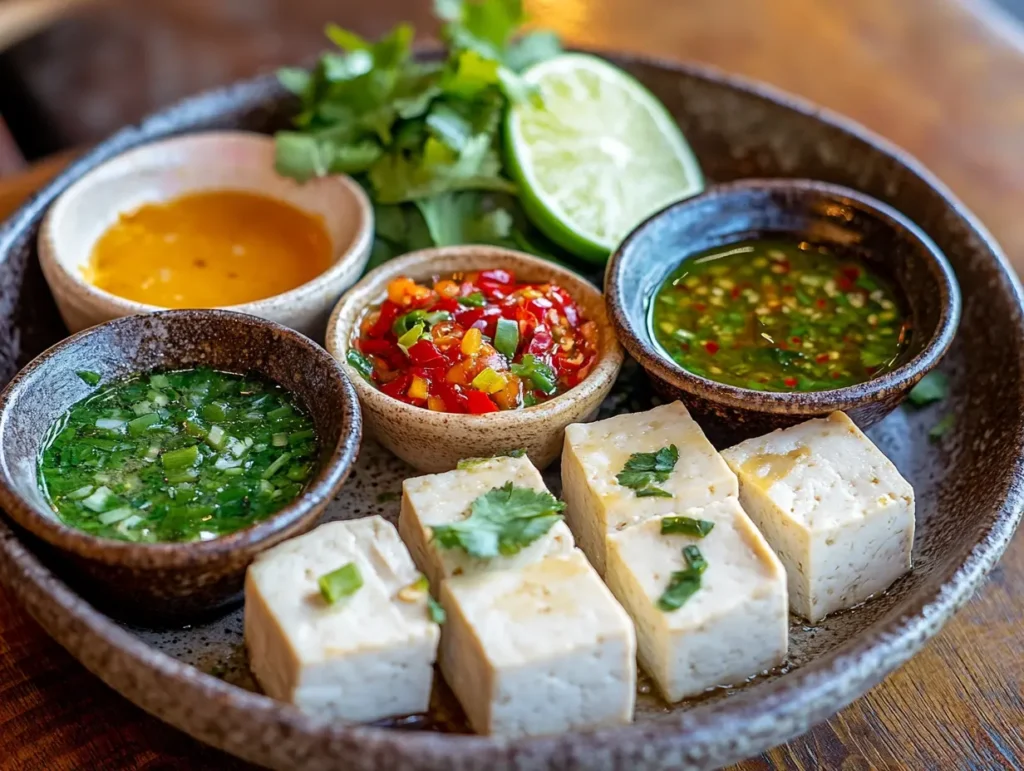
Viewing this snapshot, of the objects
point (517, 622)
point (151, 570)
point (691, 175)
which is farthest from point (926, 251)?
point (151, 570)

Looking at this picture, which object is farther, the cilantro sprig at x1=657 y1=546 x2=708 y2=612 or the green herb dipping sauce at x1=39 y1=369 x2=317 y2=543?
the green herb dipping sauce at x1=39 y1=369 x2=317 y2=543

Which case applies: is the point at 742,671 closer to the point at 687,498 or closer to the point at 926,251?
the point at 687,498

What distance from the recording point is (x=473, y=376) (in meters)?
2.71

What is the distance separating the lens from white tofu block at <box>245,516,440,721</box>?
6.69ft

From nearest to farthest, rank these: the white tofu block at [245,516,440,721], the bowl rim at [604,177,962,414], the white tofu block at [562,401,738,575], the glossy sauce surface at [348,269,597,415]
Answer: the white tofu block at [245,516,440,721], the white tofu block at [562,401,738,575], the bowl rim at [604,177,962,414], the glossy sauce surface at [348,269,597,415]

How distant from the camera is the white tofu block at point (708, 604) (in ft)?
7.14

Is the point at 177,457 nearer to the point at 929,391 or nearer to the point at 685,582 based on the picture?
the point at 685,582

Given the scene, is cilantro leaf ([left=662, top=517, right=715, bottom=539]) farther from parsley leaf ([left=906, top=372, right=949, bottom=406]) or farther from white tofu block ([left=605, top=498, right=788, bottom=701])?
parsley leaf ([left=906, top=372, right=949, bottom=406])

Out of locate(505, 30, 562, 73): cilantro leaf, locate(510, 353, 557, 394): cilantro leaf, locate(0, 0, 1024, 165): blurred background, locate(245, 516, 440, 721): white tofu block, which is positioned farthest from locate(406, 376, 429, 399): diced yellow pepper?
locate(0, 0, 1024, 165): blurred background

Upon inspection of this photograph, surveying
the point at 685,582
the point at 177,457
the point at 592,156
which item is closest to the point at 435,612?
the point at 685,582

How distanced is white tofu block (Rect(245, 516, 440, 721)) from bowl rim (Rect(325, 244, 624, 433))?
46cm

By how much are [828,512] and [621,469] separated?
1.57 feet

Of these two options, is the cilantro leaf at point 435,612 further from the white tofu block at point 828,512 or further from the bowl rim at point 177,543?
the white tofu block at point 828,512

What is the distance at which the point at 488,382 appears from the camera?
8.78 feet
